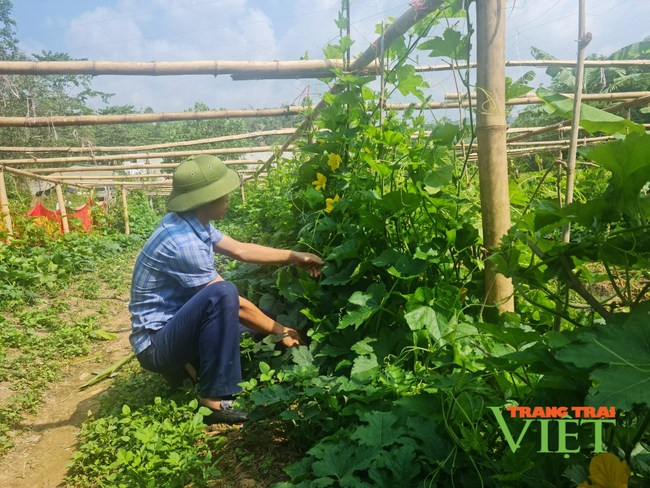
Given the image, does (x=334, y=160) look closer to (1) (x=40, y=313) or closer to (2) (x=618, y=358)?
(2) (x=618, y=358)

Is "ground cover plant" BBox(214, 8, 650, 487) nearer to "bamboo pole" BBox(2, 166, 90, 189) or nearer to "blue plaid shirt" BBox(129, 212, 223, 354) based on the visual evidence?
"blue plaid shirt" BBox(129, 212, 223, 354)

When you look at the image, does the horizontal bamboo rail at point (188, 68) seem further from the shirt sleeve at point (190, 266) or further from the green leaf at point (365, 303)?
the green leaf at point (365, 303)

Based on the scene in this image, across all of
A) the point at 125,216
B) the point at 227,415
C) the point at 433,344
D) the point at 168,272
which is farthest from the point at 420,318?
the point at 125,216

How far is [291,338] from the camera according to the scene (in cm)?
262

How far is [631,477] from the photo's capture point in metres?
0.94

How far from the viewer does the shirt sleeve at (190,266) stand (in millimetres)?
2566

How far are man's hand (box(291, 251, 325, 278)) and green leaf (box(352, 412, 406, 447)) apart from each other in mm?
1301

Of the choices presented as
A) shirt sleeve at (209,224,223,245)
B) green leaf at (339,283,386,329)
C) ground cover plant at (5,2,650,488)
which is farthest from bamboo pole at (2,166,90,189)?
green leaf at (339,283,386,329)

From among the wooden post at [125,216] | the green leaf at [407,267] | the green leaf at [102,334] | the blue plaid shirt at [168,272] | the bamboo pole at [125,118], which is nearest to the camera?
the green leaf at [407,267]

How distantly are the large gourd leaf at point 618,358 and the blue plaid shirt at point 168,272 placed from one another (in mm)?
2166

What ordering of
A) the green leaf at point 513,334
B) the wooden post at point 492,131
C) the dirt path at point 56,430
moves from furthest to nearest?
the dirt path at point 56,430
the wooden post at point 492,131
the green leaf at point 513,334

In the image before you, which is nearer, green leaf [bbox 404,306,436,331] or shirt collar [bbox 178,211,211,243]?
green leaf [bbox 404,306,436,331]

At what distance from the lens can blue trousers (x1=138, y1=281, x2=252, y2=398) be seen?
2.48 m

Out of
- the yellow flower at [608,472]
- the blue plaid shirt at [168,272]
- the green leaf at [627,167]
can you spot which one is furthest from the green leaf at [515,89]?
the blue plaid shirt at [168,272]
